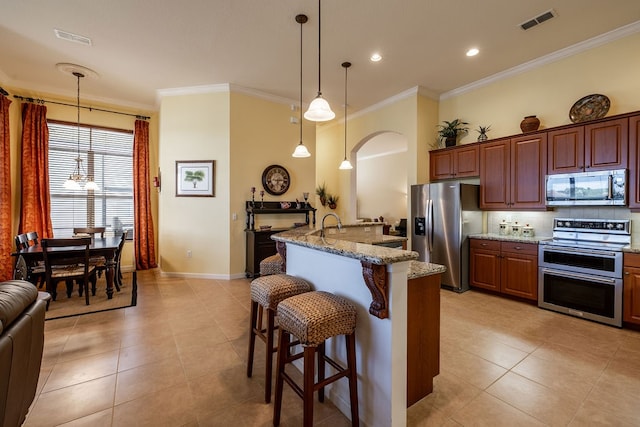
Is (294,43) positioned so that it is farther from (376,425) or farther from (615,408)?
(615,408)

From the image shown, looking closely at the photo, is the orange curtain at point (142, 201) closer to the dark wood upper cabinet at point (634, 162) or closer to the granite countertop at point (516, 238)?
the granite countertop at point (516, 238)

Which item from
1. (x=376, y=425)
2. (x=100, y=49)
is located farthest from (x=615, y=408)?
(x=100, y=49)

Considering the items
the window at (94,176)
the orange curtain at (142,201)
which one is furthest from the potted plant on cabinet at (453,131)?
the window at (94,176)

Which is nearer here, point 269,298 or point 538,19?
point 269,298

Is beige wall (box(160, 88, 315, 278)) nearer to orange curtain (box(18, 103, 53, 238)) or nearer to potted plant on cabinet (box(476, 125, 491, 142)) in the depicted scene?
orange curtain (box(18, 103, 53, 238))

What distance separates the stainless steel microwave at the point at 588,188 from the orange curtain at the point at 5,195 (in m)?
7.68

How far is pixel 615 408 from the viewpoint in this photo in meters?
1.81

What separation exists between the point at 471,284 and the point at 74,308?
213 inches

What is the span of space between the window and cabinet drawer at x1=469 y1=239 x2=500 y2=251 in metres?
6.19

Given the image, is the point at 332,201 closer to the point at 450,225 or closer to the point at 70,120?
the point at 450,225

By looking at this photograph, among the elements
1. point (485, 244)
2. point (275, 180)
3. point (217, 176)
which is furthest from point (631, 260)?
point (217, 176)

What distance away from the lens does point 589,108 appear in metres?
3.49

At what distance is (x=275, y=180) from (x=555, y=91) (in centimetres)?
442

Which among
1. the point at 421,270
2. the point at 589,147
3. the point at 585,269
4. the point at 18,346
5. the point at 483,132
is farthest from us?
the point at 483,132
